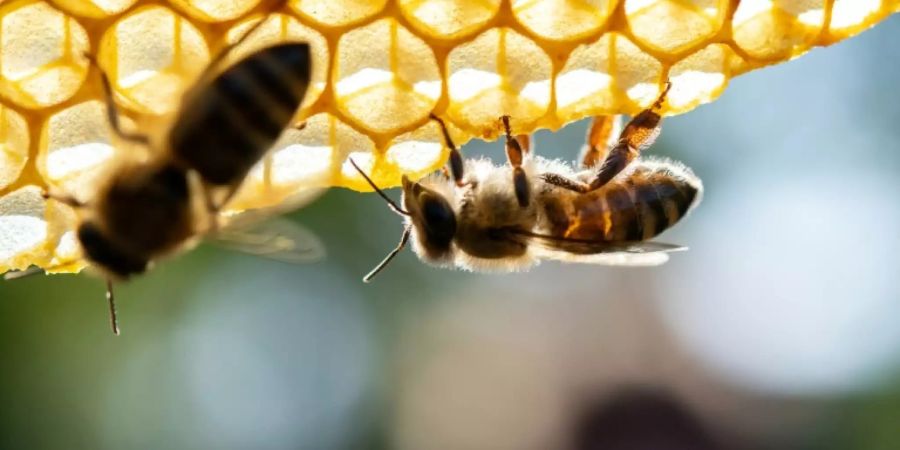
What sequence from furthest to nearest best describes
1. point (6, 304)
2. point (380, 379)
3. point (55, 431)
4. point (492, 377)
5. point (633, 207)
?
point (380, 379) → point (492, 377) → point (55, 431) → point (6, 304) → point (633, 207)

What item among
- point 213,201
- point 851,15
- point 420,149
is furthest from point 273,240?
point 851,15

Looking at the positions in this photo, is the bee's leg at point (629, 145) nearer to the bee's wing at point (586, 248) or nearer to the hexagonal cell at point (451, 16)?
the bee's wing at point (586, 248)

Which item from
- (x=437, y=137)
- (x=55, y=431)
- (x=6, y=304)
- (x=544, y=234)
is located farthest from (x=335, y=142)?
(x=55, y=431)

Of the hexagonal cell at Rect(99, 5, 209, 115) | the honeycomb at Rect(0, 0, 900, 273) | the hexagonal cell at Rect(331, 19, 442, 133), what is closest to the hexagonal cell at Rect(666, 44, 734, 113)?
the honeycomb at Rect(0, 0, 900, 273)

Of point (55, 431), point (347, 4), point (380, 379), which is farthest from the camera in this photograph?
point (380, 379)

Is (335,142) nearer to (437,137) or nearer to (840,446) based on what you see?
(437,137)
